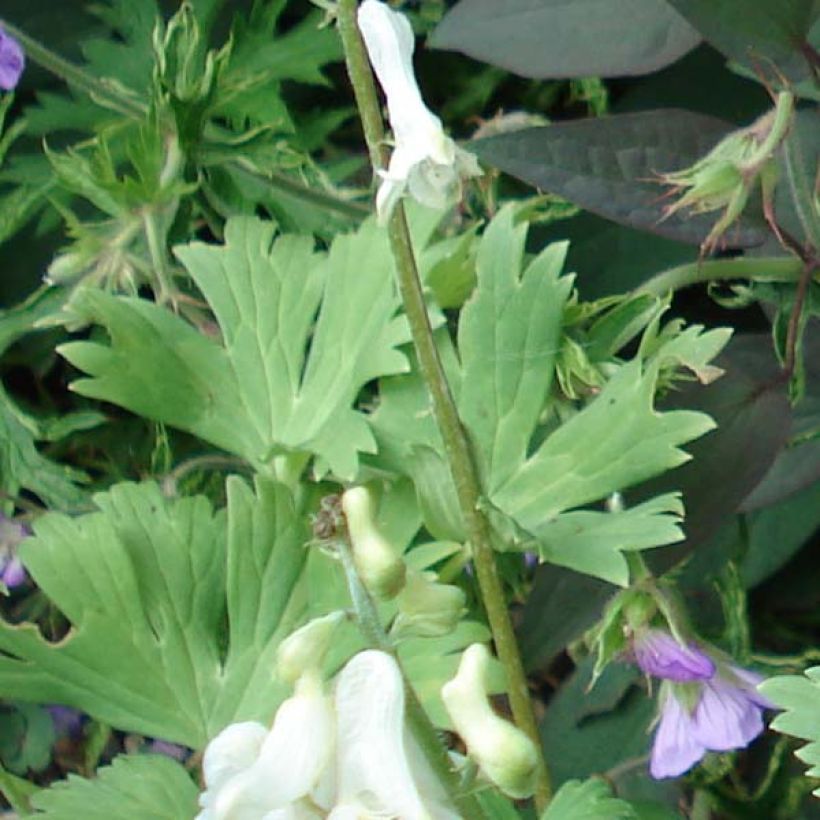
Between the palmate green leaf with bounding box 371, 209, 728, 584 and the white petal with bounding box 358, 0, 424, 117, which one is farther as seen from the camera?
the palmate green leaf with bounding box 371, 209, 728, 584

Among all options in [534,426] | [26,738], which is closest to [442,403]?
[534,426]

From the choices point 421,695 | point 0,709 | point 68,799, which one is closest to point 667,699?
point 421,695

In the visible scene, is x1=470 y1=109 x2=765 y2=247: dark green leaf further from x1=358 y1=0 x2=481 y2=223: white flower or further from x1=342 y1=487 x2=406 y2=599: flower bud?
x1=342 y1=487 x2=406 y2=599: flower bud

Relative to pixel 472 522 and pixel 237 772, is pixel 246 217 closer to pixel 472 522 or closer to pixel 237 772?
pixel 472 522

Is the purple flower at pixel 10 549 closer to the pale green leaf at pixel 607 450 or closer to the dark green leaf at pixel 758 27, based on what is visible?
the pale green leaf at pixel 607 450

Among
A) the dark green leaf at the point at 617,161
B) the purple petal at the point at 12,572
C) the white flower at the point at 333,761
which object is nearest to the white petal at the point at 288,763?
the white flower at the point at 333,761

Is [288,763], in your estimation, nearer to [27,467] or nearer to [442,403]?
[442,403]

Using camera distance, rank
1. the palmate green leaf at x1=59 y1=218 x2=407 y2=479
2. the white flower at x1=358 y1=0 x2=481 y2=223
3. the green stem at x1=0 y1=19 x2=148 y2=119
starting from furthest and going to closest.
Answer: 1. the green stem at x1=0 y1=19 x2=148 y2=119
2. the palmate green leaf at x1=59 y1=218 x2=407 y2=479
3. the white flower at x1=358 y1=0 x2=481 y2=223

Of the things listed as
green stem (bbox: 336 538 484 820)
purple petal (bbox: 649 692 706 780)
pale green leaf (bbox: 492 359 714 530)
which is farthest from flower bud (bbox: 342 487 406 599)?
purple petal (bbox: 649 692 706 780)
